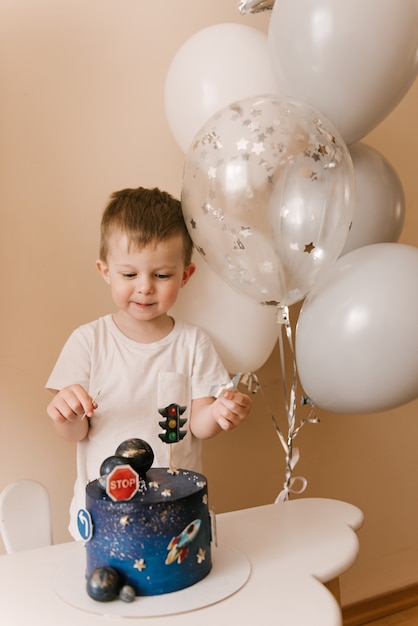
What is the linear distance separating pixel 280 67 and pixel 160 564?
761mm

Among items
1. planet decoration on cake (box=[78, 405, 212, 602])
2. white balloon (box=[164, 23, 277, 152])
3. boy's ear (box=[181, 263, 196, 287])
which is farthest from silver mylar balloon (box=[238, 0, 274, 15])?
planet decoration on cake (box=[78, 405, 212, 602])

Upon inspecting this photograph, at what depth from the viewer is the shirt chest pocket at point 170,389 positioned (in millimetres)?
1215

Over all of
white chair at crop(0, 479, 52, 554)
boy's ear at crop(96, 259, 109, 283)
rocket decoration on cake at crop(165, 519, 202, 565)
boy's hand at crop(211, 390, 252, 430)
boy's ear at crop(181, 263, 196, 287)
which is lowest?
Result: white chair at crop(0, 479, 52, 554)

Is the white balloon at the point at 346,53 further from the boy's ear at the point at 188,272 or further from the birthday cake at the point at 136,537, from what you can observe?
the birthday cake at the point at 136,537

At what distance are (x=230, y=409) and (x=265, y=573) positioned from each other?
26 cm

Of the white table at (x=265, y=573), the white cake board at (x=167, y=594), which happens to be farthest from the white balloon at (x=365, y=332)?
the white cake board at (x=167, y=594)

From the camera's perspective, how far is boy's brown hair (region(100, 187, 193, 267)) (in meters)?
1.16

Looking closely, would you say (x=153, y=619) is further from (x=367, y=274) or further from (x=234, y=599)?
(x=367, y=274)

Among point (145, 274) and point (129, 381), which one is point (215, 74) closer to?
point (145, 274)

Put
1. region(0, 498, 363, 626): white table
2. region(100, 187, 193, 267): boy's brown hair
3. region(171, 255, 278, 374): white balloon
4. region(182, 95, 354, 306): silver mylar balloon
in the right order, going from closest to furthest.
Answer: region(0, 498, 363, 626): white table
region(182, 95, 354, 306): silver mylar balloon
region(100, 187, 193, 267): boy's brown hair
region(171, 255, 278, 374): white balloon

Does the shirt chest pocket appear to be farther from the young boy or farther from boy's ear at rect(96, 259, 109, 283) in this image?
boy's ear at rect(96, 259, 109, 283)

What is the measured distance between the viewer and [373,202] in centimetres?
119

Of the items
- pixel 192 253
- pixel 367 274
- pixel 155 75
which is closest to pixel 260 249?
pixel 367 274

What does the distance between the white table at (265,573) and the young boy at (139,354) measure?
224 millimetres
